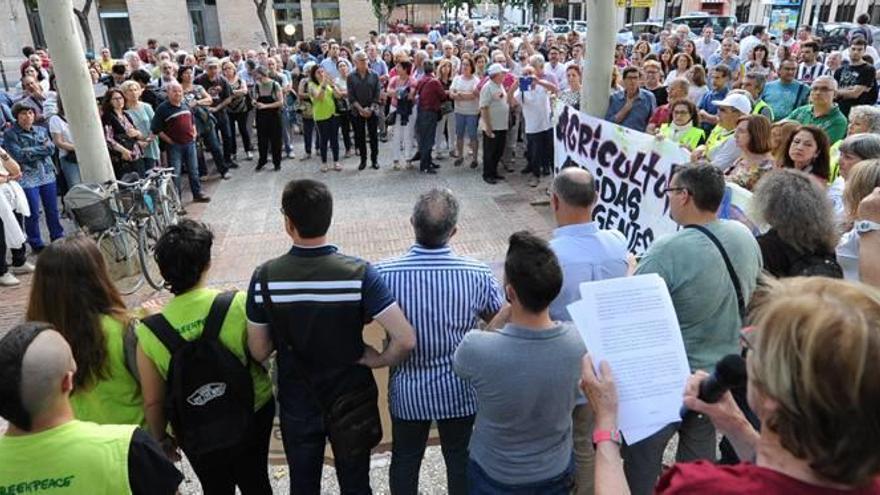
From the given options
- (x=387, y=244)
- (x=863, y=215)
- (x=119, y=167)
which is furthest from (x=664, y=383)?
(x=119, y=167)

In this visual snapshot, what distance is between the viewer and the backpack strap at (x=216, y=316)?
2500mm

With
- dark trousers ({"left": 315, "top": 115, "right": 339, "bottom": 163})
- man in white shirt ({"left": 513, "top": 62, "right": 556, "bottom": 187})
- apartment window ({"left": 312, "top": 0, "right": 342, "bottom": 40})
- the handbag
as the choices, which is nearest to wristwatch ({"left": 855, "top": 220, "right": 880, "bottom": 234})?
the handbag

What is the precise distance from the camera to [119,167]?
7.92m

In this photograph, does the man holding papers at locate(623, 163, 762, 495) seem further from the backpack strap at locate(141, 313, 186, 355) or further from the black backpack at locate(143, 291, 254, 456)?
the backpack strap at locate(141, 313, 186, 355)

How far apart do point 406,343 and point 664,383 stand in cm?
109

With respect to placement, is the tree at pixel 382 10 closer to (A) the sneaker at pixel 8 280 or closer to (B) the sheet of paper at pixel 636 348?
(A) the sneaker at pixel 8 280

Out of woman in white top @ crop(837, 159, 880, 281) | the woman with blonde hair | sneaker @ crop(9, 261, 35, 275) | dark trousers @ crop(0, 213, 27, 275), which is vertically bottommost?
sneaker @ crop(9, 261, 35, 275)

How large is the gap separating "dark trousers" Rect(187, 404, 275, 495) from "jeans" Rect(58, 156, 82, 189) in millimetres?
Answer: 6044

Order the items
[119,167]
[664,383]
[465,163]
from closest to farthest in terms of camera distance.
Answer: [664,383] → [119,167] → [465,163]

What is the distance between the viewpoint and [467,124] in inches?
406

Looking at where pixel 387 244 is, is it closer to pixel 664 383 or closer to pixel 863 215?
pixel 863 215

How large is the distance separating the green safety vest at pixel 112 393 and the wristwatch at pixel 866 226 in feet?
10.5

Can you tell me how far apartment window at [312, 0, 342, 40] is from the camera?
3691 centimetres

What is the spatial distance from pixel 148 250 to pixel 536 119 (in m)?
5.63
